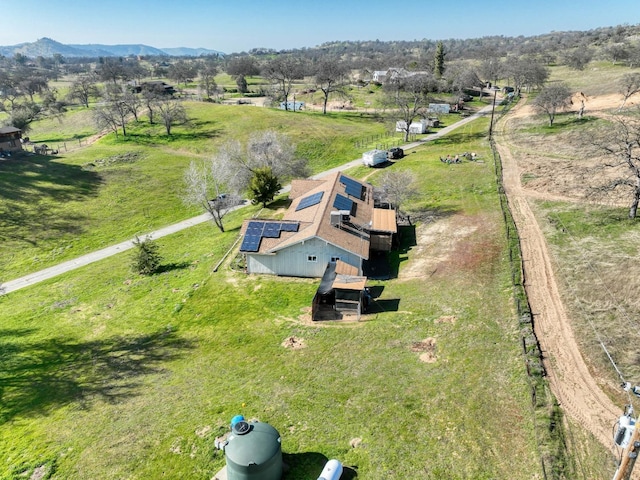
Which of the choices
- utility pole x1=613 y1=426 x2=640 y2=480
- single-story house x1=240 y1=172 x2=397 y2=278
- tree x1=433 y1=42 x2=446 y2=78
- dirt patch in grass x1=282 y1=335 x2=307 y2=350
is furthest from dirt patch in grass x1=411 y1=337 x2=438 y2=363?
tree x1=433 y1=42 x2=446 y2=78

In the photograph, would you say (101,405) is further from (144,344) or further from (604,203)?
(604,203)

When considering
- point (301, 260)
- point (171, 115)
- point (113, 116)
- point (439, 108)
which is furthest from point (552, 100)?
point (113, 116)

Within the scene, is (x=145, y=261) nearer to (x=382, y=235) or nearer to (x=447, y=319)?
(x=382, y=235)

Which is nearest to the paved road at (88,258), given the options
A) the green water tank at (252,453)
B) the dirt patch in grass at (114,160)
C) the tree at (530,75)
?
the dirt patch in grass at (114,160)

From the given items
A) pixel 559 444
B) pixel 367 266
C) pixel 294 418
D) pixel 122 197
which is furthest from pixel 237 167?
pixel 559 444

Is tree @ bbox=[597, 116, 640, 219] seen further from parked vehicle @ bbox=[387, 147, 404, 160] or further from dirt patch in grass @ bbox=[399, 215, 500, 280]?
parked vehicle @ bbox=[387, 147, 404, 160]

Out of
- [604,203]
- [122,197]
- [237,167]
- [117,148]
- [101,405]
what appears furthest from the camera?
[117,148]
